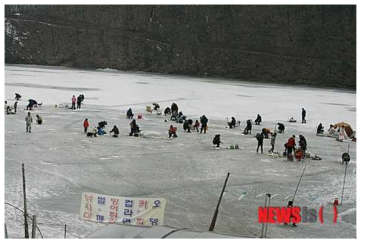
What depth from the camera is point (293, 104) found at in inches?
1560

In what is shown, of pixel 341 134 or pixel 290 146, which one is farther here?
pixel 341 134

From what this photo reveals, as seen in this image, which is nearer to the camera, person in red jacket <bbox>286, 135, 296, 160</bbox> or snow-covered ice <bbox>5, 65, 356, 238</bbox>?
snow-covered ice <bbox>5, 65, 356, 238</bbox>

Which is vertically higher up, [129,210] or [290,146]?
[290,146]

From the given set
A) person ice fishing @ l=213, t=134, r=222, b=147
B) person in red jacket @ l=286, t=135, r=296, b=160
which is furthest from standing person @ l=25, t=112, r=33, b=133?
person in red jacket @ l=286, t=135, r=296, b=160

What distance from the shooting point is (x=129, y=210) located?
10.9 meters

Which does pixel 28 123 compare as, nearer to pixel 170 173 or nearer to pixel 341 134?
pixel 170 173

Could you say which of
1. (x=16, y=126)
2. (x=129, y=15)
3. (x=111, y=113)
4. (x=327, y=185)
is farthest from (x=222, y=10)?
(x=327, y=185)

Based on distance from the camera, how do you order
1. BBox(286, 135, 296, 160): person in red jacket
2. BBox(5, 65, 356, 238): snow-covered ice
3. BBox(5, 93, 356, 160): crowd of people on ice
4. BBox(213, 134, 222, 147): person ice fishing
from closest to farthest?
BBox(5, 65, 356, 238): snow-covered ice → BBox(286, 135, 296, 160): person in red jacket → BBox(5, 93, 356, 160): crowd of people on ice → BBox(213, 134, 222, 147): person ice fishing

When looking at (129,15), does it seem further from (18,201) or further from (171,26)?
(18,201)

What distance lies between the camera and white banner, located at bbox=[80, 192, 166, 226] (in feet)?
35.2

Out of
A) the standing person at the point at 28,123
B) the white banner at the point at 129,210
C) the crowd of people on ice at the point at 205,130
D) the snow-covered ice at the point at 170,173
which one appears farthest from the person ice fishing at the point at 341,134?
the white banner at the point at 129,210

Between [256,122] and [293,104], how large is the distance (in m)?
12.0

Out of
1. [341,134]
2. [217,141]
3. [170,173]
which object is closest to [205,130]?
[217,141]

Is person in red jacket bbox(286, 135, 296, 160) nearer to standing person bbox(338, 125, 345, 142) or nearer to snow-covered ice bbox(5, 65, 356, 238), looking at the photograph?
snow-covered ice bbox(5, 65, 356, 238)
